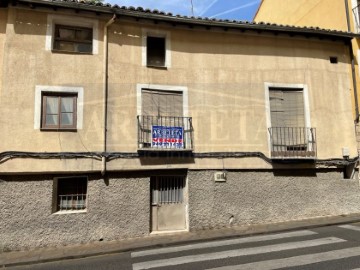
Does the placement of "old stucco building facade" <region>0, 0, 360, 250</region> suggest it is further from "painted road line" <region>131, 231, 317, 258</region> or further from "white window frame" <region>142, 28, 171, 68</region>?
"painted road line" <region>131, 231, 317, 258</region>

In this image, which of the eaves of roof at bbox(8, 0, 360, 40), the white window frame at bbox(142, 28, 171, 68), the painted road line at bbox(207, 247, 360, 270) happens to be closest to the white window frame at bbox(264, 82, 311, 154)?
the eaves of roof at bbox(8, 0, 360, 40)

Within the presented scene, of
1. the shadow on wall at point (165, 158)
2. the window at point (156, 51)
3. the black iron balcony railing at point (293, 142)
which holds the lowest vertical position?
the shadow on wall at point (165, 158)

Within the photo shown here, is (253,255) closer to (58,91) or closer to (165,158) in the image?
(165,158)

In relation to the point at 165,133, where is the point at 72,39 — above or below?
above

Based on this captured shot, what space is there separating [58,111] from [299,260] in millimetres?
6806

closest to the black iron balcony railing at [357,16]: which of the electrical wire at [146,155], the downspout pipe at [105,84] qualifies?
the electrical wire at [146,155]

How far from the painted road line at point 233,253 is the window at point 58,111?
4.30 meters

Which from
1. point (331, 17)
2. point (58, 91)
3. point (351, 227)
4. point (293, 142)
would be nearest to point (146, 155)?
point (58, 91)

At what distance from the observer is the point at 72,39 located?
9.17m

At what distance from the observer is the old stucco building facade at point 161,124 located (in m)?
8.42

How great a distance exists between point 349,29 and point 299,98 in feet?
10.7

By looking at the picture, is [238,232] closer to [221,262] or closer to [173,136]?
[221,262]

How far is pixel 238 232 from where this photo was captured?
855 cm

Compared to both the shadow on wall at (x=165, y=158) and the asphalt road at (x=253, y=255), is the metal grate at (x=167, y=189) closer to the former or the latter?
the shadow on wall at (x=165, y=158)
